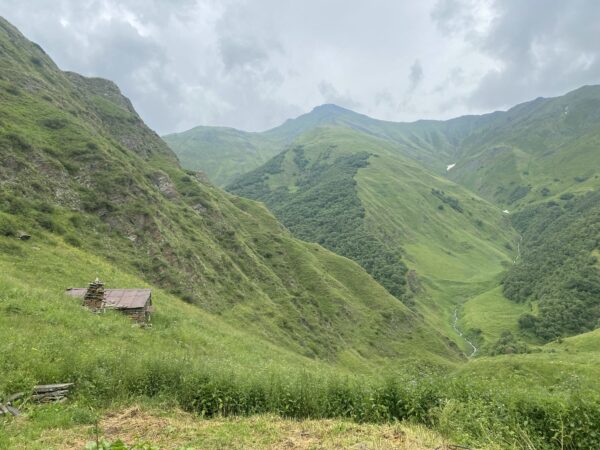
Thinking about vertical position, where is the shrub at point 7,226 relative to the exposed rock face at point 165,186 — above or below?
below

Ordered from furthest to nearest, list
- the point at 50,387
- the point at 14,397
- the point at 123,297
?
the point at 123,297 → the point at 50,387 → the point at 14,397

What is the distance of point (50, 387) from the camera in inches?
611

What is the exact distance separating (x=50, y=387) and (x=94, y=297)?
Result: 15.5m

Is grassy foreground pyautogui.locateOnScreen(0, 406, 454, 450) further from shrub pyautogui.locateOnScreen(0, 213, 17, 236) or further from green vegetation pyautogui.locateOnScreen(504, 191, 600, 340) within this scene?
green vegetation pyautogui.locateOnScreen(504, 191, 600, 340)

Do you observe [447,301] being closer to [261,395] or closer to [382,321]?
[382,321]

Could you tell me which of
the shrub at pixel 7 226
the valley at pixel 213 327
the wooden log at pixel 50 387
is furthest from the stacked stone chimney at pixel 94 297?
the shrub at pixel 7 226

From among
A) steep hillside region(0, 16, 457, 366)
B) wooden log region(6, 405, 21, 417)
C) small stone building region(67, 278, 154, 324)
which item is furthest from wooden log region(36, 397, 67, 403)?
steep hillside region(0, 16, 457, 366)

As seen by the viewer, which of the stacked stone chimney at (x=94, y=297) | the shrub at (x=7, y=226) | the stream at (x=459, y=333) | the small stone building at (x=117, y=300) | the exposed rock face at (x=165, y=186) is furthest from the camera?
the stream at (x=459, y=333)

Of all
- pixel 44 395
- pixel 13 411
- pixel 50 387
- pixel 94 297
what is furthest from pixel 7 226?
pixel 13 411

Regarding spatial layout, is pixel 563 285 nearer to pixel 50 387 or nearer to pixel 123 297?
pixel 123 297

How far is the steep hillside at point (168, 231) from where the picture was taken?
5362 cm

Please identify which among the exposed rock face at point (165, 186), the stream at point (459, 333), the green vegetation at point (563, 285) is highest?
the exposed rock face at point (165, 186)

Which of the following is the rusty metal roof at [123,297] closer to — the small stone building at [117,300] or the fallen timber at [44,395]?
the small stone building at [117,300]

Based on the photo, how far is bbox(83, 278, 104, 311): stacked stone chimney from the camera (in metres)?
29.6
